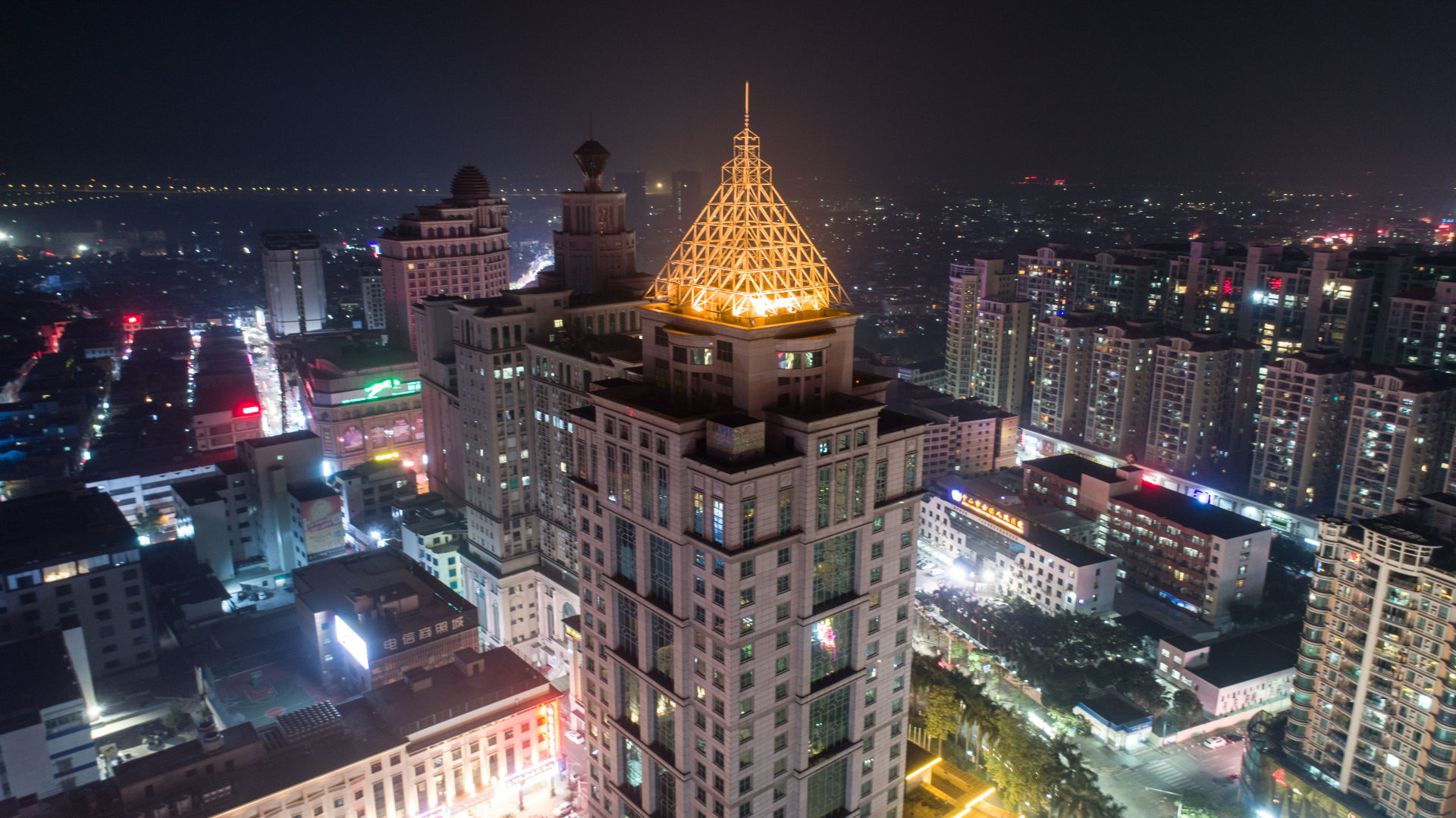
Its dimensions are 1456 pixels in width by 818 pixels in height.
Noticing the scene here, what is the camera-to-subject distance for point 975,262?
10525cm

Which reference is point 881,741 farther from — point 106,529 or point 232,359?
point 232,359

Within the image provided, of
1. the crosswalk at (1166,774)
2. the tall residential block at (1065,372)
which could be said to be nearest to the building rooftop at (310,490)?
the crosswalk at (1166,774)

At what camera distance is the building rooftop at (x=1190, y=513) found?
6544 cm

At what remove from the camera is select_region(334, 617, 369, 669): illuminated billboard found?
53750 mm

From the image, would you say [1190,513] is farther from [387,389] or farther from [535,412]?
[387,389]

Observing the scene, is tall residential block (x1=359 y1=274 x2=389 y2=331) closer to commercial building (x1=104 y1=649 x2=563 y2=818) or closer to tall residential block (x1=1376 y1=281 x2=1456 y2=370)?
commercial building (x1=104 y1=649 x2=563 y2=818)

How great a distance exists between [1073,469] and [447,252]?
229 feet

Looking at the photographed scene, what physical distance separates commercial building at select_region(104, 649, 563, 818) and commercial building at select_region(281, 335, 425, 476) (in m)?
42.3

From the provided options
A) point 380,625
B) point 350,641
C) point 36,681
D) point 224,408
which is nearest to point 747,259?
point 380,625

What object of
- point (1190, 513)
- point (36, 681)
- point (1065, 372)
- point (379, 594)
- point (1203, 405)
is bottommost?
point (36, 681)

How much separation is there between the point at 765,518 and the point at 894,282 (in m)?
132

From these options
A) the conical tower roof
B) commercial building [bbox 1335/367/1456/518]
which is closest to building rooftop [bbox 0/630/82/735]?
the conical tower roof

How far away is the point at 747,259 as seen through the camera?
2883 centimetres

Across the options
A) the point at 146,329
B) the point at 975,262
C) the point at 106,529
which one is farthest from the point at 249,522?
the point at 146,329
